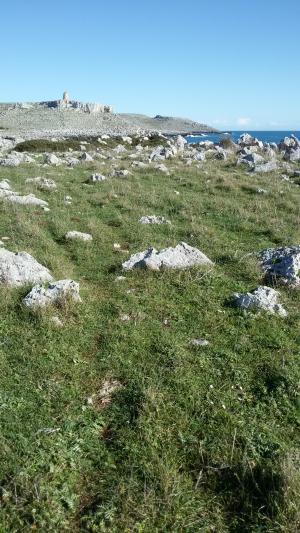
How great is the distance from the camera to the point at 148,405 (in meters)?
6.13

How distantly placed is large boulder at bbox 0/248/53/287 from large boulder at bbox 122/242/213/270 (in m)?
2.10

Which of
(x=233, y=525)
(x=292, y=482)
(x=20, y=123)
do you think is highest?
(x=20, y=123)

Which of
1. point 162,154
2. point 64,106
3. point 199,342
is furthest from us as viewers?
point 64,106

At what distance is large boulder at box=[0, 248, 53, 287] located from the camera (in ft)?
31.7

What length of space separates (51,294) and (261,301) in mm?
4375

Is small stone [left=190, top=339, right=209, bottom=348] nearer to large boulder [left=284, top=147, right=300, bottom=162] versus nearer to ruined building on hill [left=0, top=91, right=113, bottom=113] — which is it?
large boulder [left=284, top=147, right=300, bottom=162]

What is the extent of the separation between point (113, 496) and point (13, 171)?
23.9 metres

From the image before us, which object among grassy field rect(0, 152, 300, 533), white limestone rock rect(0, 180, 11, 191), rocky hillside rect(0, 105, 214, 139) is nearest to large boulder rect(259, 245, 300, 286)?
grassy field rect(0, 152, 300, 533)

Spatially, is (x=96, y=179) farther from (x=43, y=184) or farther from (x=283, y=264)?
(x=283, y=264)

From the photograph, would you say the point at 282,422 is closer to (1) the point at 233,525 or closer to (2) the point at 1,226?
(1) the point at 233,525

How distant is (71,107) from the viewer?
149 m

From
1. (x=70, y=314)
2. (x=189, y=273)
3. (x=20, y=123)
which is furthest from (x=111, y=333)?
(x=20, y=123)

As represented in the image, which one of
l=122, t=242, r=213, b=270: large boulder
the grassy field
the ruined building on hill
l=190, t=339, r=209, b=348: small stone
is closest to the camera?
the grassy field

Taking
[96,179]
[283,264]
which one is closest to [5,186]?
[96,179]
